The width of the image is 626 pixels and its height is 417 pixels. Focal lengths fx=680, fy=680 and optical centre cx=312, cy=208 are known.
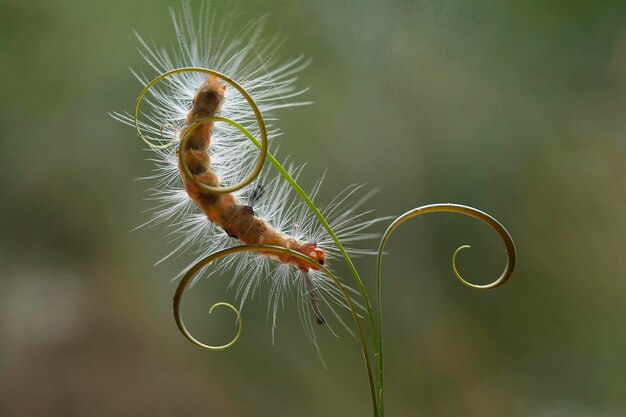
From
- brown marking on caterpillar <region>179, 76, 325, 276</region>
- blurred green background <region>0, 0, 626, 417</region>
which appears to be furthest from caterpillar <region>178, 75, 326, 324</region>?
blurred green background <region>0, 0, 626, 417</region>

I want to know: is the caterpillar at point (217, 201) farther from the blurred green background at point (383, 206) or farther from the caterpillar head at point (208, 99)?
the blurred green background at point (383, 206)

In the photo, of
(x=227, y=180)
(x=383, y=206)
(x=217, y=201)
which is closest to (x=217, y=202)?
(x=217, y=201)

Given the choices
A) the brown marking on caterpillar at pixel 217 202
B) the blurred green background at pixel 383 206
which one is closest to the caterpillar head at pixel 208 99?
the brown marking on caterpillar at pixel 217 202

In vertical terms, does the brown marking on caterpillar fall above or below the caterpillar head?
below

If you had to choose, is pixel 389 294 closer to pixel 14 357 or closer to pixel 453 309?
pixel 453 309

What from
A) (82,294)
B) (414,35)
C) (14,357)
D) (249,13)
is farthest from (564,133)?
(14,357)

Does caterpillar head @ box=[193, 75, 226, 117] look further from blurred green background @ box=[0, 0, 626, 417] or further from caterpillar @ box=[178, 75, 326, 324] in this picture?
blurred green background @ box=[0, 0, 626, 417]

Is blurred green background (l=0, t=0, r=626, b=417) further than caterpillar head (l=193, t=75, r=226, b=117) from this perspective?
Yes
